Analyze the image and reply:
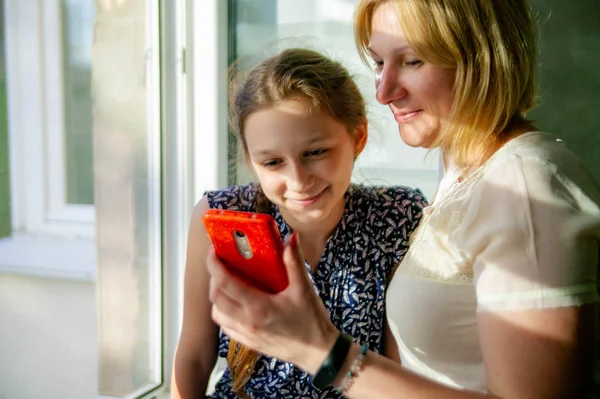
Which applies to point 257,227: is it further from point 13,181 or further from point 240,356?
point 13,181

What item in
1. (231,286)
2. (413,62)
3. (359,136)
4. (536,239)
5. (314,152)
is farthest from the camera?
(359,136)

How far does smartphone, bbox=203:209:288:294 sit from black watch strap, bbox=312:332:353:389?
4.2 inches

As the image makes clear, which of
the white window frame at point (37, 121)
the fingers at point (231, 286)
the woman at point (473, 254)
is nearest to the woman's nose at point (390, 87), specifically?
the woman at point (473, 254)

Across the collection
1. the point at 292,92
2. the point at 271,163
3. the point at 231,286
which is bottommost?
the point at 231,286

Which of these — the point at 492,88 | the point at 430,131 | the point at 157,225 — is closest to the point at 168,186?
the point at 157,225

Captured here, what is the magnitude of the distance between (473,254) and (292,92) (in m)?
0.52

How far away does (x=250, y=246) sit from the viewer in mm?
738

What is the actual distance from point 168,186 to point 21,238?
1.46ft

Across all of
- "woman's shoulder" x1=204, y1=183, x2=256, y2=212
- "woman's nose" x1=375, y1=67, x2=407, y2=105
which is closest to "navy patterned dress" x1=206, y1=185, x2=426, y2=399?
"woman's shoulder" x1=204, y1=183, x2=256, y2=212

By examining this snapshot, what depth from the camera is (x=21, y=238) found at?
140 centimetres

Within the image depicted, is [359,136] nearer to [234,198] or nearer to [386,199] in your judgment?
[386,199]

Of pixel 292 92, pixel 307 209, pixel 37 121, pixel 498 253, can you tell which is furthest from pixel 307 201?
pixel 37 121

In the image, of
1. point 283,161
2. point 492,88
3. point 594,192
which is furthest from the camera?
point 283,161

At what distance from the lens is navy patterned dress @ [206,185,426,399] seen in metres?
1.17
